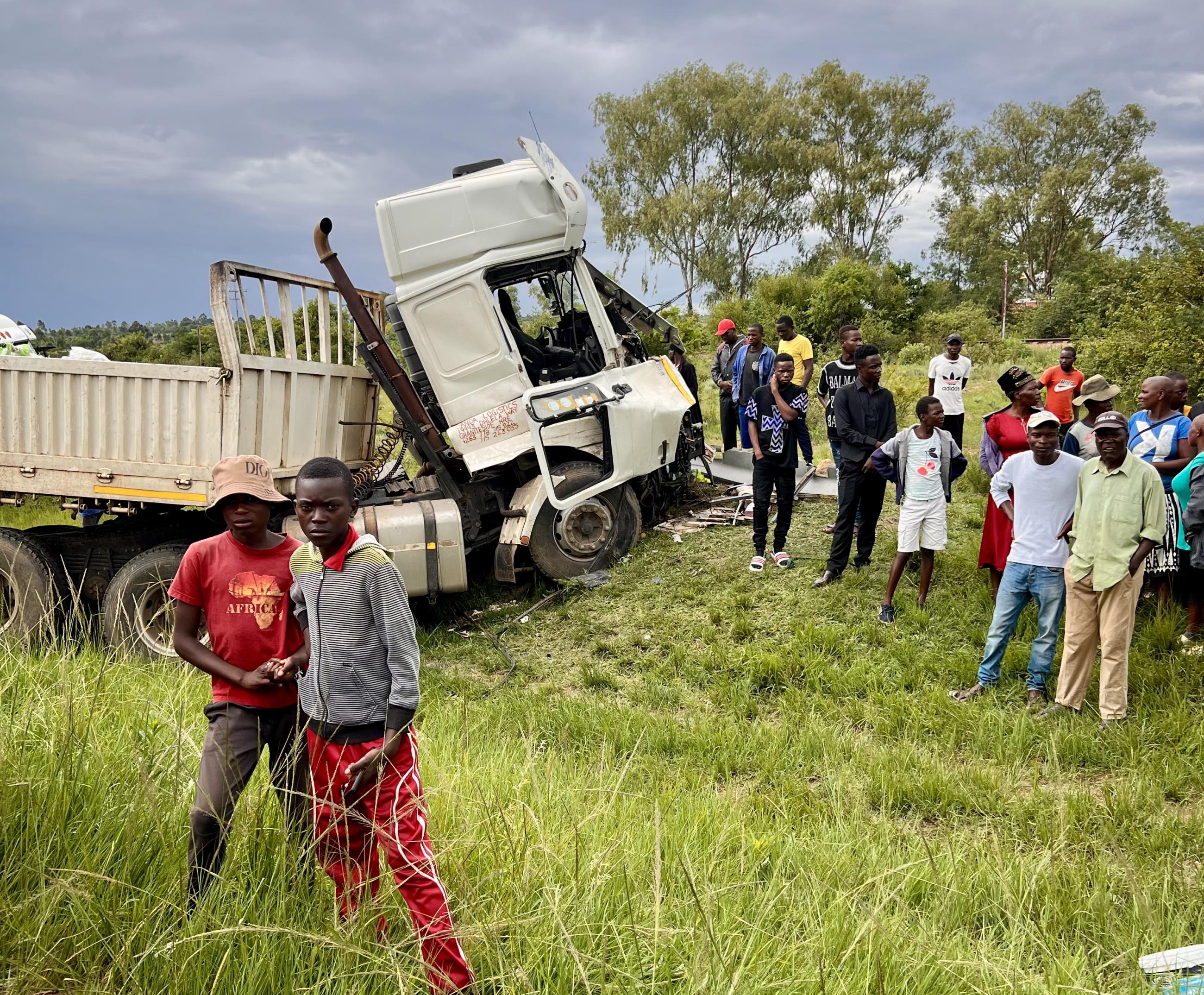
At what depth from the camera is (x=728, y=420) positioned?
416 inches

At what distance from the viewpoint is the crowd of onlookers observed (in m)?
4.34

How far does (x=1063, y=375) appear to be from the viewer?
8500mm

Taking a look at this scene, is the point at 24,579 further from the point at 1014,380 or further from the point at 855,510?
the point at 1014,380

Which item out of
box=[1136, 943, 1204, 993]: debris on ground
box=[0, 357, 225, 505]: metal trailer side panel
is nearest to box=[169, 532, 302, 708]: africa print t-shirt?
box=[1136, 943, 1204, 993]: debris on ground

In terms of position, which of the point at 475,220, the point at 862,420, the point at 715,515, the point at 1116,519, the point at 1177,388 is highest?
the point at 475,220

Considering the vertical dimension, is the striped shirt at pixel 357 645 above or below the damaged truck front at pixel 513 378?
below

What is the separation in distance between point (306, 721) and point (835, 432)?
5184mm

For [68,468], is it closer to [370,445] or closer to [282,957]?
[370,445]

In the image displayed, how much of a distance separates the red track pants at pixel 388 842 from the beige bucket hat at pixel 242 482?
2.47 ft

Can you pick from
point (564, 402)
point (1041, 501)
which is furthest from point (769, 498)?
point (1041, 501)

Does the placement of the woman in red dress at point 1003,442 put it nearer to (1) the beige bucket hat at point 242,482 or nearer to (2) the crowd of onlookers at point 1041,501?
(2) the crowd of onlookers at point 1041,501

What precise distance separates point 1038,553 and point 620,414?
3576 millimetres

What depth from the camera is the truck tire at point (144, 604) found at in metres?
5.84

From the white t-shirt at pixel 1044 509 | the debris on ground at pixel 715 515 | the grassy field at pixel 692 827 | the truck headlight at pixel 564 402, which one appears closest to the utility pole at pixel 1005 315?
the debris on ground at pixel 715 515
